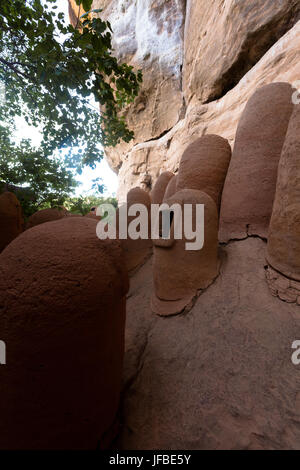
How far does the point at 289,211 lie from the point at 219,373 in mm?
1439

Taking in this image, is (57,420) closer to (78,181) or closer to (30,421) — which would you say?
(30,421)

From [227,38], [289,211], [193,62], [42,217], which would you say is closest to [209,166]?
[289,211]

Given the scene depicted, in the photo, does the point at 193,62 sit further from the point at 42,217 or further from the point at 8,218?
the point at 8,218

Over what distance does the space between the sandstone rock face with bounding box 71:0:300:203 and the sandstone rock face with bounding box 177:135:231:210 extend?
2.04 metres

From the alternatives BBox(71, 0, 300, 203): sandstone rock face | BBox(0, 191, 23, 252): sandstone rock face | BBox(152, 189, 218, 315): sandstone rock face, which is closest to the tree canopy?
BBox(0, 191, 23, 252): sandstone rock face

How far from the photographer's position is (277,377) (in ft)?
4.63

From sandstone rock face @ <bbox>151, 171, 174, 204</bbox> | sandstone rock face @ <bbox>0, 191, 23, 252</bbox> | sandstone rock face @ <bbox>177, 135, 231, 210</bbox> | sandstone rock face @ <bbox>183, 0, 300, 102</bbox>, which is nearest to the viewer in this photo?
sandstone rock face @ <bbox>177, 135, 231, 210</bbox>

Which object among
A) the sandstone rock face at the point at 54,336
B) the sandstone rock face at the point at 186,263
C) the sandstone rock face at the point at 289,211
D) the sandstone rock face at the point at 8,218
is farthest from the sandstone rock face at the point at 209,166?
the sandstone rock face at the point at 8,218

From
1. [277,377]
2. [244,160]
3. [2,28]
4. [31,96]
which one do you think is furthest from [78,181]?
[277,377]

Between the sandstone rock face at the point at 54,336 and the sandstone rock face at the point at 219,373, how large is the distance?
0.48 meters

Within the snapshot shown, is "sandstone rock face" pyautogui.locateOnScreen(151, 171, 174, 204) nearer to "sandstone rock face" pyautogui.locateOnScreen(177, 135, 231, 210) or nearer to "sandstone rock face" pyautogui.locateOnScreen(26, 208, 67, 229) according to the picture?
"sandstone rock face" pyautogui.locateOnScreen(177, 135, 231, 210)

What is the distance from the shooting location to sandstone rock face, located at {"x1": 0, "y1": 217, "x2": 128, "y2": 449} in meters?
0.91

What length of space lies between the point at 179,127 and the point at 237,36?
3.01 m

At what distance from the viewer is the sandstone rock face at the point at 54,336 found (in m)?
0.91
